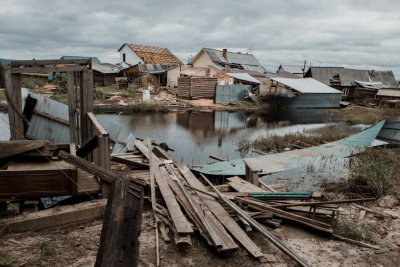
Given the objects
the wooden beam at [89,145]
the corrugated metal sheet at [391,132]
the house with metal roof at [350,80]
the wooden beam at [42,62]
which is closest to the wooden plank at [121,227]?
the wooden beam at [89,145]

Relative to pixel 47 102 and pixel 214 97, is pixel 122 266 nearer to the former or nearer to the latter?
pixel 47 102

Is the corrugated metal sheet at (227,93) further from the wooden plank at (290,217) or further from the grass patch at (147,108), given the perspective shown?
the wooden plank at (290,217)

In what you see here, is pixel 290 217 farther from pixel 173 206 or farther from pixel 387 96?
pixel 387 96

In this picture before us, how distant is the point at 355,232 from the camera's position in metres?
4.56

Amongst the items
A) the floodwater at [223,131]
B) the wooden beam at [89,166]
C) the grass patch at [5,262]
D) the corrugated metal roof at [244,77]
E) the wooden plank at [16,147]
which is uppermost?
the corrugated metal roof at [244,77]


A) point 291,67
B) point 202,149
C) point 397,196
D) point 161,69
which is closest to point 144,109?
point 202,149

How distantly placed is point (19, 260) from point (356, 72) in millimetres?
52154

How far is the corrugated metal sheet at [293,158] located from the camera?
9036mm

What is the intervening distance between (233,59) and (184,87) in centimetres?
1871

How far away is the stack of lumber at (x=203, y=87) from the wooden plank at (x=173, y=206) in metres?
26.5

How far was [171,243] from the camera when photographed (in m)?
3.75

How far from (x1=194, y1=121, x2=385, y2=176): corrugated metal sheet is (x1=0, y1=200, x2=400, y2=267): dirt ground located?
4089 mm

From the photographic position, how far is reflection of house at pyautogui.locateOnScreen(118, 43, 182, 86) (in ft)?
127

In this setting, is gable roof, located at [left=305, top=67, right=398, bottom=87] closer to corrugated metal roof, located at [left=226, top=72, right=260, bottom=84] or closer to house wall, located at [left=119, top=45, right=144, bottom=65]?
corrugated metal roof, located at [left=226, top=72, right=260, bottom=84]
